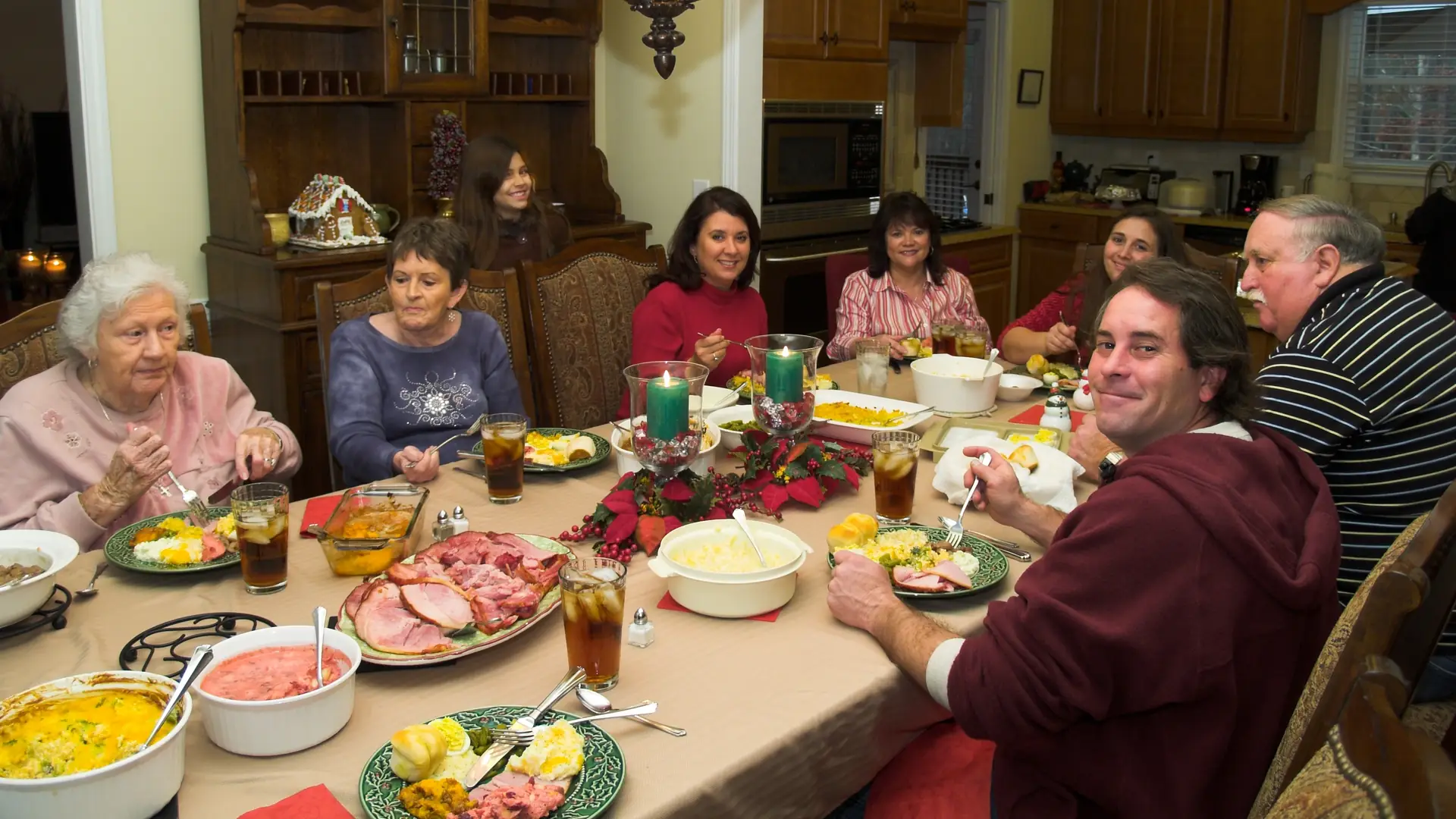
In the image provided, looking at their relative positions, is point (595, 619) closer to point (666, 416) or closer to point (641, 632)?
point (641, 632)

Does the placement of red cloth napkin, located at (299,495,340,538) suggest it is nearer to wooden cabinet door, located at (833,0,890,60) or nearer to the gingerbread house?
the gingerbread house

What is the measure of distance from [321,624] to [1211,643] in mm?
1018

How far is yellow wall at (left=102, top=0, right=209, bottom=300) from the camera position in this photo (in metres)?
3.74

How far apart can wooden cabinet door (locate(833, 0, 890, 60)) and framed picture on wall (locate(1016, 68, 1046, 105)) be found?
5.68 feet

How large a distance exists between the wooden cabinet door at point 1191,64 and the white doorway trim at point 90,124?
507 centimetres

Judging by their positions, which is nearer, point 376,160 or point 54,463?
point 54,463

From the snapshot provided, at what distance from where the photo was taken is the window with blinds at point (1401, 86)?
5789 millimetres

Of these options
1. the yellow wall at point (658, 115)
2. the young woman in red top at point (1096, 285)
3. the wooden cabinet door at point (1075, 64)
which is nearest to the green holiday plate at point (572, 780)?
the young woman in red top at point (1096, 285)

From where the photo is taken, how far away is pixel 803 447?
214 cm

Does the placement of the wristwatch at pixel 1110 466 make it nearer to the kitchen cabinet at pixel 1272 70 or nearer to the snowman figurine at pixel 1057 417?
the snowman figurine at pixel 1057 417

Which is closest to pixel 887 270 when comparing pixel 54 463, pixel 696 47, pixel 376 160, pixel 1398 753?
pixel 696 47

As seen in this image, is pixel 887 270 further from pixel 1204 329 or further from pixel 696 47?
pixel 1204 329

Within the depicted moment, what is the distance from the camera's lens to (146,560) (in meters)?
1.76

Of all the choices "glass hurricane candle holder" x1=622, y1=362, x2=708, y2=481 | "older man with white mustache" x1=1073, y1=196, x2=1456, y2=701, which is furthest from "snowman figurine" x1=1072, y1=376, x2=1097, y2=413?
"glass hurricane candle holder" x1=622, y1=362, x2=708, y2=481
